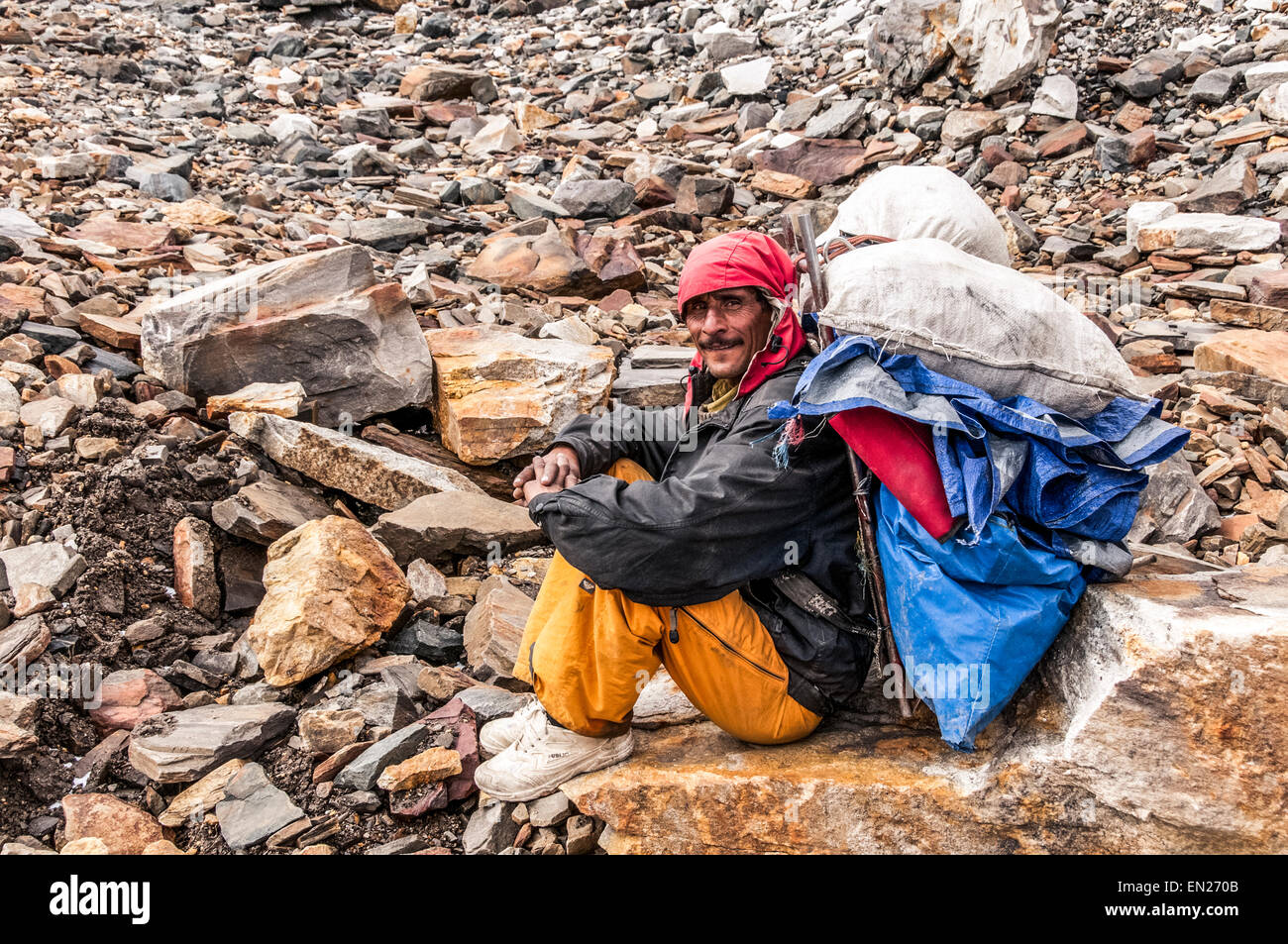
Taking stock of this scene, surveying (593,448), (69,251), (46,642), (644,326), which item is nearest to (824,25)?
(644,326)

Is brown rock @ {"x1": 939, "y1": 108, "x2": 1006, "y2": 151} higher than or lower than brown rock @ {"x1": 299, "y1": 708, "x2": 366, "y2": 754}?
higher

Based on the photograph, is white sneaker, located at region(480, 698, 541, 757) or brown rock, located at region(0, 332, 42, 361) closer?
white sneaker, located at region(480, 698, 541, 757)

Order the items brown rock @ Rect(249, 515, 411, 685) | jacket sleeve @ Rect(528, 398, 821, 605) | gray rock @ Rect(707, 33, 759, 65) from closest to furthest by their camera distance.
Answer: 1. jacket sleeve @ Rect(528, 398, 821, 605)
2. brown rock @ Rect(249, 515, 411, 685)
3. gray rock @ Rect(707, 33, 759, 65)

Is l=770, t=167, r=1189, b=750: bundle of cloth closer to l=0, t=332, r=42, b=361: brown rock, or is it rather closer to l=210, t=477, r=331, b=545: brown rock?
l=210, t=477, r=331, b=545: brown rock

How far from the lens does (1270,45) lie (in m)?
9.81

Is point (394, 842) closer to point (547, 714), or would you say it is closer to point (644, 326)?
point (547, 714)

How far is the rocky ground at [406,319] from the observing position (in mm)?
3262

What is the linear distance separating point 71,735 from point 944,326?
317 cm

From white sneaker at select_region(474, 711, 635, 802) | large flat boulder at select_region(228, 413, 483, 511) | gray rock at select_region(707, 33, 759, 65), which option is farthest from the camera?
gray rock at select_region(707, 33, 759, 65)

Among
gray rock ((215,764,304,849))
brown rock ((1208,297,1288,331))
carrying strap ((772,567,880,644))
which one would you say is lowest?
gray rock ((215,764,304,849))

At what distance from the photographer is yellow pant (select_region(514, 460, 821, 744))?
2.64 meters

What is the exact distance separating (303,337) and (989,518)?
415cm

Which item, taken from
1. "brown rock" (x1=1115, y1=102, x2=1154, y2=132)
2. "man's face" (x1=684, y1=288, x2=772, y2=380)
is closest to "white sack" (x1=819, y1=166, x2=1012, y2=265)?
"man's face" (x1=684, y1=288, x2=772, y2=380)

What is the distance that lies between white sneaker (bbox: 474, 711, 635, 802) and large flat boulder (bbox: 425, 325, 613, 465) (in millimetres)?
2309
